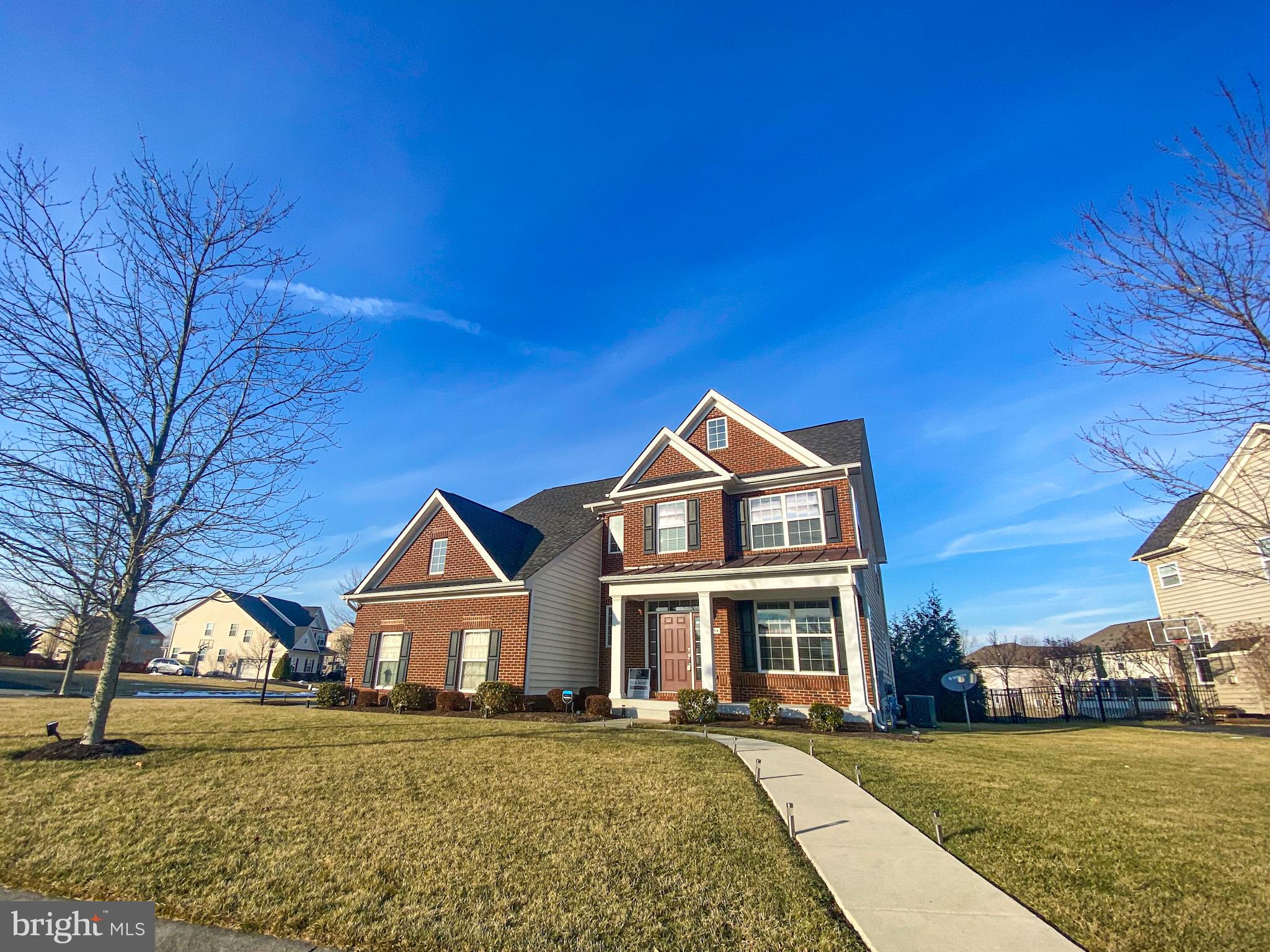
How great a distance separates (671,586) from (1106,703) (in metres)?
20.1

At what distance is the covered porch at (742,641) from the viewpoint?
1597cm

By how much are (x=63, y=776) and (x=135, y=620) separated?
2835mm

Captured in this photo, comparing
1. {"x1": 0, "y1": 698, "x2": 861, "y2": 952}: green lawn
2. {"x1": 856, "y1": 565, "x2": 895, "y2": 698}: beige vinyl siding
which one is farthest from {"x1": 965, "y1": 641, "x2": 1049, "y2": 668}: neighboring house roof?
{"x1": 0, "y1": 698, "x2": 861, "y2": 952}: green lawn

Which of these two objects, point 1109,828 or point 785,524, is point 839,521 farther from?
point 1109,828

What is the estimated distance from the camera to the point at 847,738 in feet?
41.7

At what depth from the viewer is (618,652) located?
18.4 m

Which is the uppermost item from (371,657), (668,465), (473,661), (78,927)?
(668,465)

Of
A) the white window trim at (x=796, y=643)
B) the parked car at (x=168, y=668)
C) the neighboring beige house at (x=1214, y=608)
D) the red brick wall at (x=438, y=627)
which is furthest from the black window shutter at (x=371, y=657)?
the parked car at (x=168, y=668)

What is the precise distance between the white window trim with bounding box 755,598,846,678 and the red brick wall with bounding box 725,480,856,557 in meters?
1.57

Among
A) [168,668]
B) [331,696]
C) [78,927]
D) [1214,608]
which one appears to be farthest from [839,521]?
[168,668]

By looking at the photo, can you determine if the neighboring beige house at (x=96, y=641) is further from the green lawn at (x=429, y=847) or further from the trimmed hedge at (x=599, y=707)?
the trimmed hedge at (x=599, y=707)

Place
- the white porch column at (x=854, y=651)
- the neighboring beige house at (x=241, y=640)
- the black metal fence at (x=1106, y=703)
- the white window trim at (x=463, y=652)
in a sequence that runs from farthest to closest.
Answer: the neighboring beige house at (x=241, y=640) → the black metal fence at (x=1106, y=703) → the white window trim at (x=463, y=652) → the white porch column at (x=854, y=651)

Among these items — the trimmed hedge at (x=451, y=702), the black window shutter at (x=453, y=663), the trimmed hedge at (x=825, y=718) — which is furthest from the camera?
the black window shutter at (x=453, y=663)

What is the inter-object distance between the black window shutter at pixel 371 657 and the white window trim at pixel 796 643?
13240 mm
